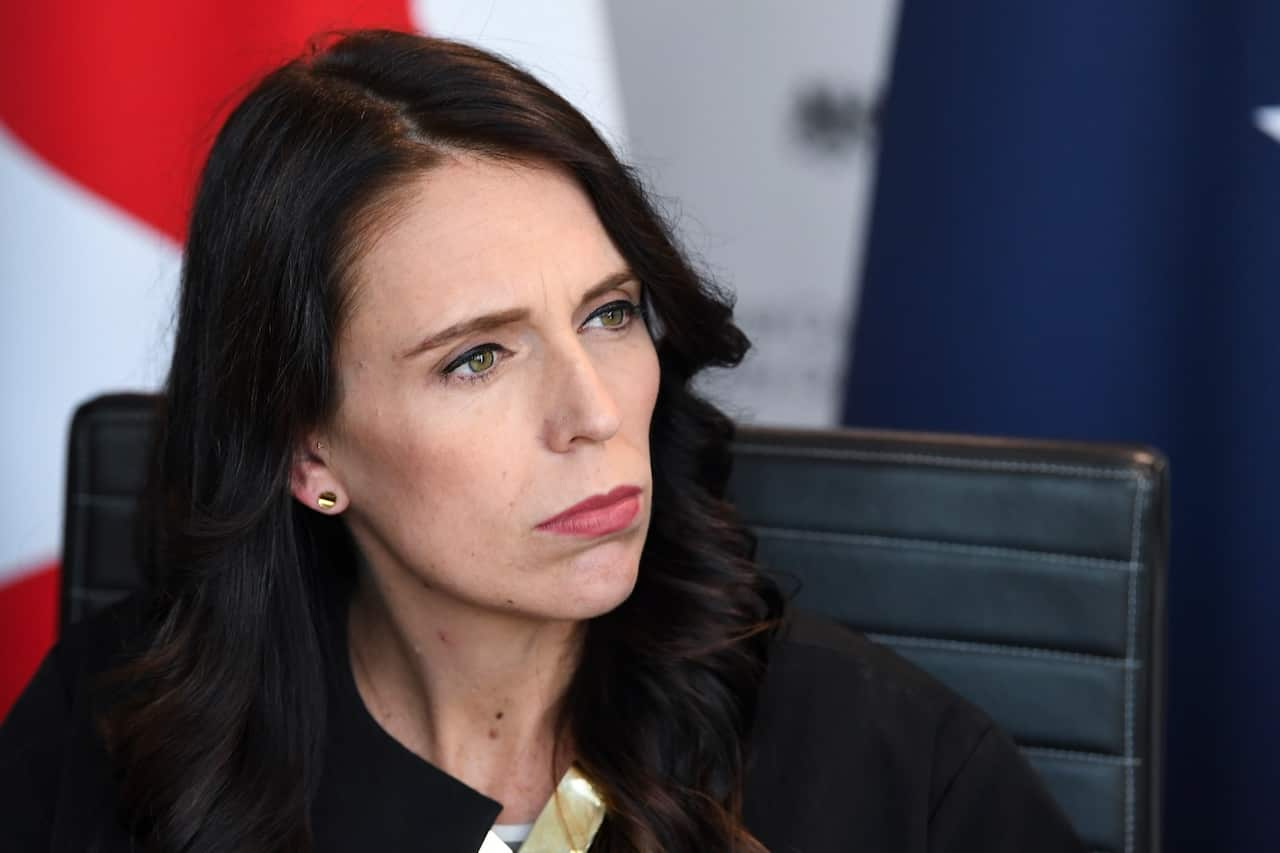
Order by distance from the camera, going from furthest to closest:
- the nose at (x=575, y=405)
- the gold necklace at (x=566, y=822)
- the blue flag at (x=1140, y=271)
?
the blue flag at (x=1140, y=271), the gold necklace at (x=566, y=822), the nose at (x=575, y=405)

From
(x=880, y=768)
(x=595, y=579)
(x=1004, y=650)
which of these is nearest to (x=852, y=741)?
(x=880, y=768)

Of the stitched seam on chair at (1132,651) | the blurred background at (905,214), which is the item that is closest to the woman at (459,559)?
the stitched seam on chair at (1132,651)

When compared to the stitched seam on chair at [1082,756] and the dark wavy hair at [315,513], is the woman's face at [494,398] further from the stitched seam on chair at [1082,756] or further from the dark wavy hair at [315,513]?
the stitched seam on chair at [1082,756]

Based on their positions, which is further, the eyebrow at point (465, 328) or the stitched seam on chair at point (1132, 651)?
the stitched seam on chair at point (1132, 651)

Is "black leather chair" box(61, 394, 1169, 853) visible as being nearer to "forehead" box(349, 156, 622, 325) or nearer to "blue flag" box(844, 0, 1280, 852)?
"forehead" box(349, 156, 622, 325)

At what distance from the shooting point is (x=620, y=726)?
136 cm

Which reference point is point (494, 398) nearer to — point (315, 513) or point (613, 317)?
point (613, 317)

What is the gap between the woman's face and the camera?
1.22 m

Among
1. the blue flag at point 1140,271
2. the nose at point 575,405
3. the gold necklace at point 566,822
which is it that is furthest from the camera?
the blue flag at point 1140,271

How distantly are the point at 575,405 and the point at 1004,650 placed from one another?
50 centimetres

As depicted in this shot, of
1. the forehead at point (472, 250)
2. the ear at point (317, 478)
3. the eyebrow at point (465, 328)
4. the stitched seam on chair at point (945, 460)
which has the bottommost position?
the ear at point (317, 478)

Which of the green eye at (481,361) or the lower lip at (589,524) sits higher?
the green eye at (481,361)

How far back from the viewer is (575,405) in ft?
3.98

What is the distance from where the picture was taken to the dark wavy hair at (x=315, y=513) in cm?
128
